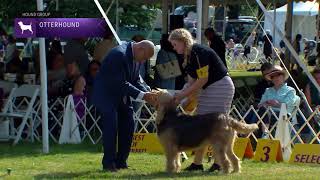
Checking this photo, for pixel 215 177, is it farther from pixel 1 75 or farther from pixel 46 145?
pixel 1 75

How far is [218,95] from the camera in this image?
774 cm

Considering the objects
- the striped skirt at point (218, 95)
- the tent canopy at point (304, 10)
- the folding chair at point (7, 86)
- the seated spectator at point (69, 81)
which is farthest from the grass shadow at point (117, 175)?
the tent canopy at point (304, 10)

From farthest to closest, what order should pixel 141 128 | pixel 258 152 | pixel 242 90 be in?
pixel 242 90 → pixel 141 128 → pixel 258 152

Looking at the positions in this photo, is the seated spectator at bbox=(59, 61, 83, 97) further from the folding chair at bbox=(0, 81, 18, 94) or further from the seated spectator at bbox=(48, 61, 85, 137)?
the folding chair at bbox=(0, 81, 18, 94)

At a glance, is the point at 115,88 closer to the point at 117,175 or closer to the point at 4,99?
the point at 117,175

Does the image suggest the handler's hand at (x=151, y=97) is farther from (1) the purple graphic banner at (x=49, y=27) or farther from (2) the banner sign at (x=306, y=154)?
(2) the banner sign at (x=306, y=154)

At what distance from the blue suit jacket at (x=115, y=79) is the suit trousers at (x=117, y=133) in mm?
115

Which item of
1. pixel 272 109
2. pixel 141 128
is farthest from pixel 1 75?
pixel 272 109

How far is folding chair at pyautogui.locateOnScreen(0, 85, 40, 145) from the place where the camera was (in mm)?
11125

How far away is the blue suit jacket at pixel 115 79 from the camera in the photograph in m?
7.84

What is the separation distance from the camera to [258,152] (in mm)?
9141

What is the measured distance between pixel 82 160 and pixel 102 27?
2101mm

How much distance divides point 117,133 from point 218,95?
1.25 meters

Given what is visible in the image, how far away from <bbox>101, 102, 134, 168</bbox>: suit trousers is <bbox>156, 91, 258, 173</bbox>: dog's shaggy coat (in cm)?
56
